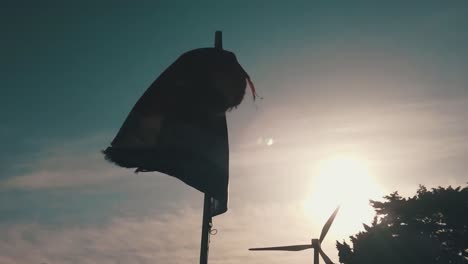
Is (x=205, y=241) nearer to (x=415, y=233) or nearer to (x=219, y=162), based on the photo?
(x=219, y=162)

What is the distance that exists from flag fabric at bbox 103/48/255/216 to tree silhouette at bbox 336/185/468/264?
32.6 meters

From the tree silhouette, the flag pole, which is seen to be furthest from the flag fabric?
the tree silhouette

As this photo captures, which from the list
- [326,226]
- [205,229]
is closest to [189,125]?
[205,229]

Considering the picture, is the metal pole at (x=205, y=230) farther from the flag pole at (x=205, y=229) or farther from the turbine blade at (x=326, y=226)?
the turbine blade at (x=326, y=226)

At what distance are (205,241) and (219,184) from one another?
1.41 meters

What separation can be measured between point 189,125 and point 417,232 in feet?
122

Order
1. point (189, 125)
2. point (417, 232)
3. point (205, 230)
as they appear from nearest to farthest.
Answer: point (205, 230) < point (189, 125) < point (417, 232)

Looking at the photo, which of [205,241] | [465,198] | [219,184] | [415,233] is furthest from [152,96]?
[465,198]

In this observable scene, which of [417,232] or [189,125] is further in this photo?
[417,232]

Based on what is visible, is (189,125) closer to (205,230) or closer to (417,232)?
(205,230)

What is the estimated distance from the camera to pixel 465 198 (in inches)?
1626

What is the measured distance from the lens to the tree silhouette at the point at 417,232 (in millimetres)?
37844

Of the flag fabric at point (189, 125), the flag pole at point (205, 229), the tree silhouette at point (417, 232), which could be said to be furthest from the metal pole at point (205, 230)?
the tree silhouette at point (417, 232)

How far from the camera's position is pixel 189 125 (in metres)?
9.00
